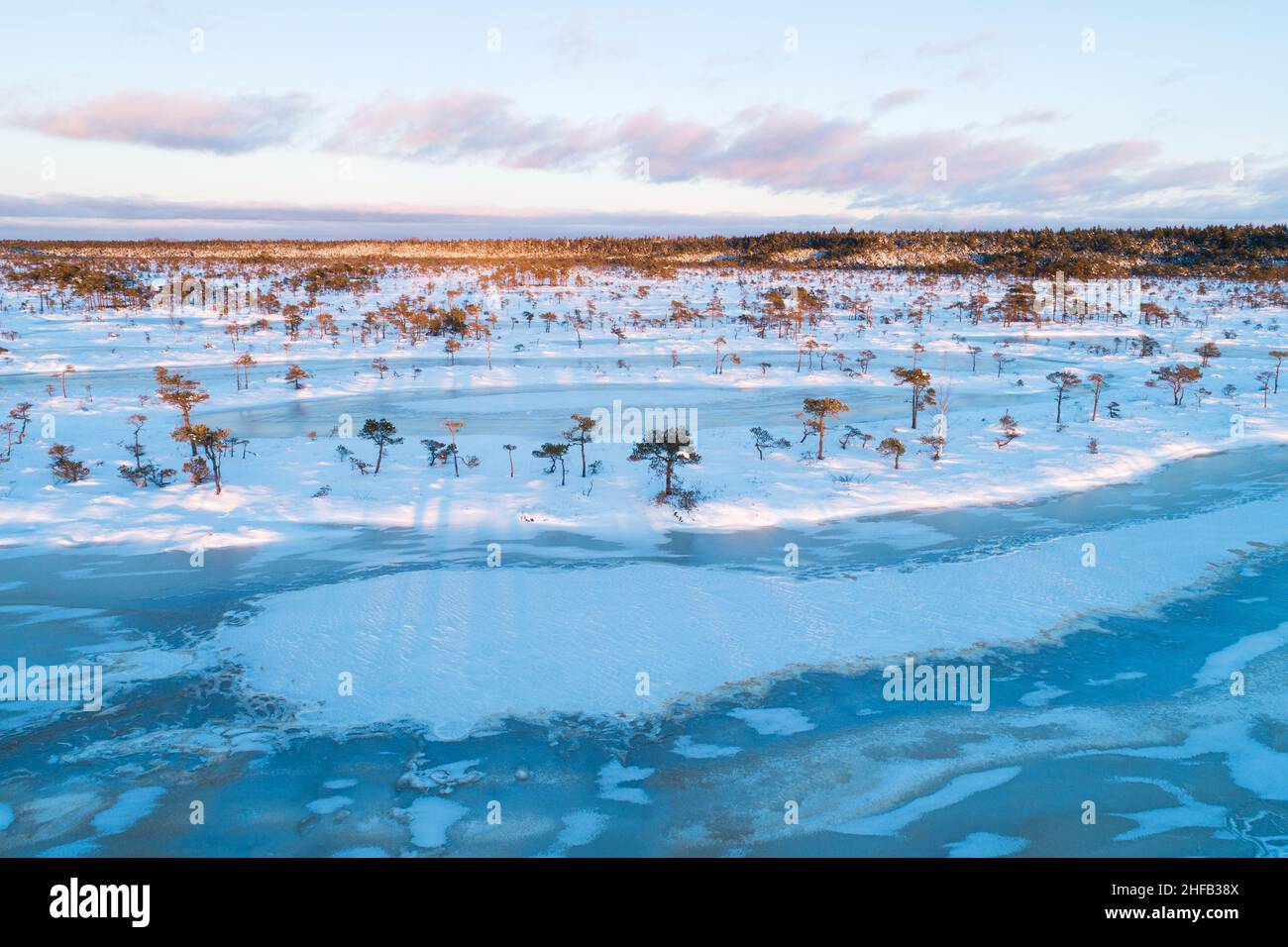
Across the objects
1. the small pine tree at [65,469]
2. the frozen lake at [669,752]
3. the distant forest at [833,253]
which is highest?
the distant forest at [833,253]

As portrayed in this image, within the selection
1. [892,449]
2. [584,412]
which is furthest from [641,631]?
[584,412]

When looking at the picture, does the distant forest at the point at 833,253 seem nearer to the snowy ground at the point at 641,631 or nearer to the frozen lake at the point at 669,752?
the snowy ground at the point at 641,631

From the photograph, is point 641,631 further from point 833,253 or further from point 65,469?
point 833,253

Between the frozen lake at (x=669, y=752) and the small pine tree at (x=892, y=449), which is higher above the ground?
the small pine tree at (x=892, y=449)

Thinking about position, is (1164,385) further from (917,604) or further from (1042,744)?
(1042,744)

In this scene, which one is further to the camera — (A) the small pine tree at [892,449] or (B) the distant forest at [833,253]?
(B) the distant forest at [833,253]

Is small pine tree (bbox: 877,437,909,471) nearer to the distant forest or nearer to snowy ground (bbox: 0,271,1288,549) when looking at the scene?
snowy ground (bbox: 0,271,1288,549)

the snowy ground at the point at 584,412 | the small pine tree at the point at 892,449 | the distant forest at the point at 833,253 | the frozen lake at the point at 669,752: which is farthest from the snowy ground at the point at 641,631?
the distant forest at the point at 833,253

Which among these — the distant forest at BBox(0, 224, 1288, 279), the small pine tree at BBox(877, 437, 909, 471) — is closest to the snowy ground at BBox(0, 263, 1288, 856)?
the small pine tree at BBox(877, 437, 909, 471)
